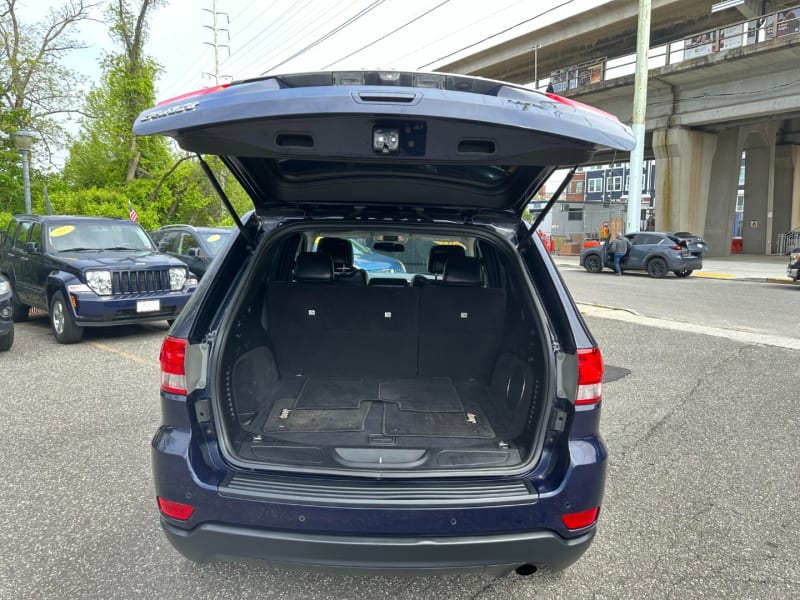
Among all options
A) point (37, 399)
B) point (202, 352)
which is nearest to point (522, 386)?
point (202, 352)

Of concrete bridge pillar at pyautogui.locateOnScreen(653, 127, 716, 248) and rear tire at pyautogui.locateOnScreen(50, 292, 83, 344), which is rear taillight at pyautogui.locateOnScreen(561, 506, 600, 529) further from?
concrete bridge pillar at pyautogui.locateOnScreen(653, 127, 716, 248)

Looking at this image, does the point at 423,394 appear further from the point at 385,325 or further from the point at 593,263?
the point at 593,263

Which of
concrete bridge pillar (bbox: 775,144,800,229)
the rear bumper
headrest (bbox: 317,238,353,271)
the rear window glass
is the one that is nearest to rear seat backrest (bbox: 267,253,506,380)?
headrest (bbox: 317,238,353,271)

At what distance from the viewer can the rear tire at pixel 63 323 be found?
7.09 meters

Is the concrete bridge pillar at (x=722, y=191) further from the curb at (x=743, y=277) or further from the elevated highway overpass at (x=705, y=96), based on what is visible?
the curb at (x=743, y=277)

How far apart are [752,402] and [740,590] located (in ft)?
10.3

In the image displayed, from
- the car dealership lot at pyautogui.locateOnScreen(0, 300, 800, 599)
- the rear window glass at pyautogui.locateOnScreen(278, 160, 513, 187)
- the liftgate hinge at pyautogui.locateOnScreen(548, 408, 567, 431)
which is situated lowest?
the car dealership lot at pyautogui.locateOnScreen(0, 300, 800, 599)

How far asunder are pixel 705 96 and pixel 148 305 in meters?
25.1

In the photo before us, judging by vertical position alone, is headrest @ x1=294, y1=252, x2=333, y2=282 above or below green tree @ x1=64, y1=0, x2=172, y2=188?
below

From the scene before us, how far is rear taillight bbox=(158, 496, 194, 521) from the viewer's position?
1.99 metres

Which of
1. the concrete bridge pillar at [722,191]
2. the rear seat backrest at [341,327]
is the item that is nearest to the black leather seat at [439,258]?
the rear seat backrest at [341,327]

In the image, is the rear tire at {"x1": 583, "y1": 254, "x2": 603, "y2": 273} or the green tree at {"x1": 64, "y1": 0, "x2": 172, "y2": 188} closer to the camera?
the rear tire at {"x1": 583, "y1": 254, "x2": 603, "y2": 273}

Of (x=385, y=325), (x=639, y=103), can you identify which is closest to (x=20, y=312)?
(x=385, y=325)

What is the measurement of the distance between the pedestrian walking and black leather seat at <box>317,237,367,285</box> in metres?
16.8
